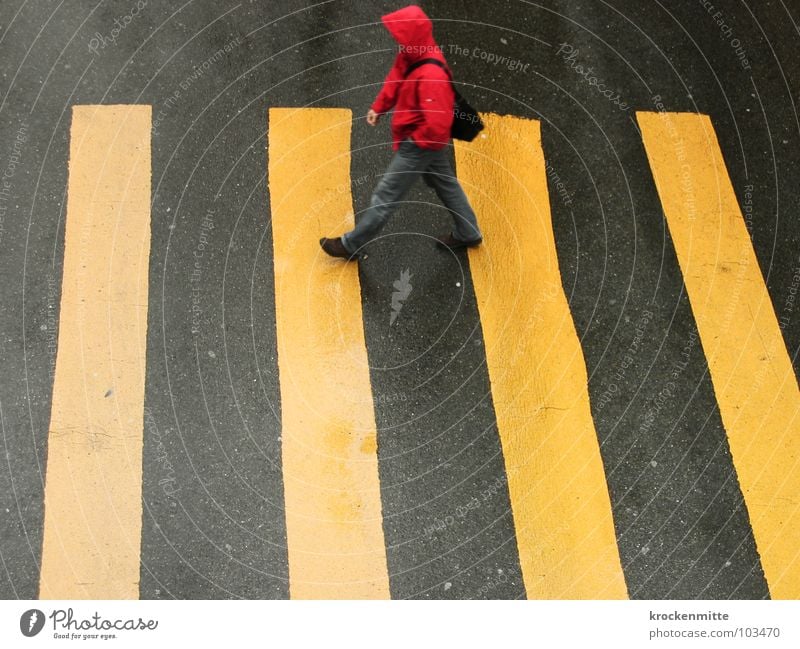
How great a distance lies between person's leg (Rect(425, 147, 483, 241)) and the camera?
5.02m

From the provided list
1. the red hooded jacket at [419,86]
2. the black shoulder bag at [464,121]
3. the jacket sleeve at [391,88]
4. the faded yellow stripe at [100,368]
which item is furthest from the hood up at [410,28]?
the faded yellow stripe at [100,368]

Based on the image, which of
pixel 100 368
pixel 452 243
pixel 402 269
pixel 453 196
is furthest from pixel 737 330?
pixel 100 368

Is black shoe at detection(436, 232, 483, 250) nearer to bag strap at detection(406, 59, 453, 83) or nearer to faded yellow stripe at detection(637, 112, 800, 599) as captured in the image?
bag strap at detection(406, 59, 453, 83)

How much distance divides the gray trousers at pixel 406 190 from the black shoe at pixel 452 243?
53 mm

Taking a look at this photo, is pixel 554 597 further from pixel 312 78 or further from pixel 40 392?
pixel 312 78

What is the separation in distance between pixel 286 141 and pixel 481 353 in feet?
6.13

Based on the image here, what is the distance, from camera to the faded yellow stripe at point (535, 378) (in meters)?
4.79

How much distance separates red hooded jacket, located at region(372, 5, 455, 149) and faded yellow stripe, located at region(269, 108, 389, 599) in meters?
1.04

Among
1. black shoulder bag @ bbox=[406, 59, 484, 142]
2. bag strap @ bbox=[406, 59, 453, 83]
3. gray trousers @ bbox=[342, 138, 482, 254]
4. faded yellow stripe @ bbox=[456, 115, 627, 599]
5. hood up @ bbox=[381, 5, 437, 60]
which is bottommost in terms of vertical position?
faded yellow stripe @ bbox=[456, 115, 627, 599]

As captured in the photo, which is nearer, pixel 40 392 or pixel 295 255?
pixel 40 392

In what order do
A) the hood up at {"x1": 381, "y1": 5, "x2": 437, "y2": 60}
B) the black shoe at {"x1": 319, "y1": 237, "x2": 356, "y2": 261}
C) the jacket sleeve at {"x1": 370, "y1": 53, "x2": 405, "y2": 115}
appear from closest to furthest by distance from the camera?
the hood up at {"x1": 381, "y1": 5, "x2": 437, "y2": 60}, the jacket sleeve at {"x1": 370, "y1": 53, "x2": 405, "y2": 115}, the black shoe at {"x1": 319, "y1": 237, "x2": 356, "y2": 261}

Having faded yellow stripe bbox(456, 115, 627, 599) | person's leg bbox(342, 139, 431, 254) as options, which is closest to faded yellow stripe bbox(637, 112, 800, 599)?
faded yellow stripe bbox(456, 115, 627, 599)

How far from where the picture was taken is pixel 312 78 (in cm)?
593
